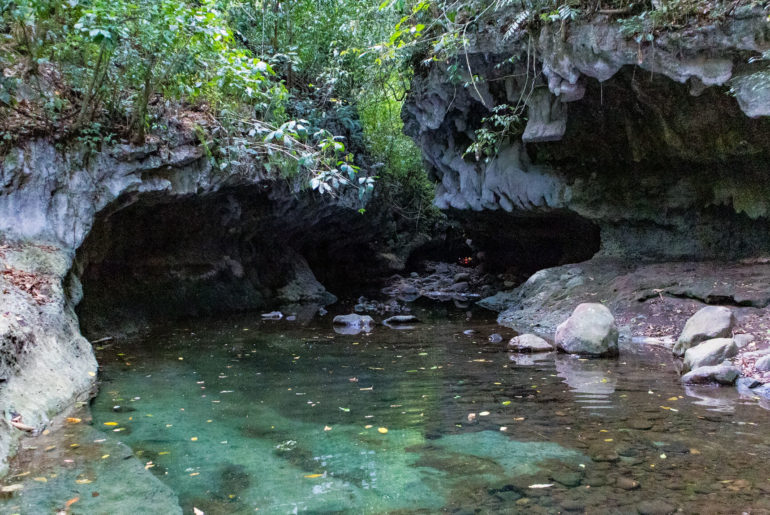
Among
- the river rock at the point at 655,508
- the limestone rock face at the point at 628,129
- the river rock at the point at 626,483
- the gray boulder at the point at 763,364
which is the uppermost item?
the limestone rock face at the point at 628,129

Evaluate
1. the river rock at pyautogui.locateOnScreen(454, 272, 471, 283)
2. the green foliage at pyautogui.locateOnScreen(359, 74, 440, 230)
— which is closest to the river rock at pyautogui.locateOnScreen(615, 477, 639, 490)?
the green foliage at pyautogui.locateOnScreen(359, 74, 440, 230)

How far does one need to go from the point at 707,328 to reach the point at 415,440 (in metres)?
4.80

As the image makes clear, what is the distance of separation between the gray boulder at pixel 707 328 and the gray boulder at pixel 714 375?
116 centimetres

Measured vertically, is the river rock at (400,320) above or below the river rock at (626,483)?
below

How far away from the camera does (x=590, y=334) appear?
24.8 ft

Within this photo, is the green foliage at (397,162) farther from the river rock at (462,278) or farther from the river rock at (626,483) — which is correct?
the river rock at (626,483)

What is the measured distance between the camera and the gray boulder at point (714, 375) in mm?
5641

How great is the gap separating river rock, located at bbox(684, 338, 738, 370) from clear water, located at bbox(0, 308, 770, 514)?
28 cm

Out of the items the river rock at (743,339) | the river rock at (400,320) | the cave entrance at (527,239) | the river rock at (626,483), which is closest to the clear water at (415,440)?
the river rock at (626,483)

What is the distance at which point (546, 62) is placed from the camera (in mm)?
9219

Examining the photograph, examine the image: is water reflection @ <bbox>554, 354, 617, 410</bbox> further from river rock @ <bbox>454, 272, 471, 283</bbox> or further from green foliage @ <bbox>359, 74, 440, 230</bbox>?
river rock @ <bbox>454, 272, 471, 283</bbox>

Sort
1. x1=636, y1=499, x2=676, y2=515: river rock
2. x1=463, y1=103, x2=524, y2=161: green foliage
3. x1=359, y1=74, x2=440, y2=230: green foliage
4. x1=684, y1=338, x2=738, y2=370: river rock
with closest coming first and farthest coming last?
x1=636, y1=499, x2=676, y2=515: river rock → x1=684, y1=338, x2=738, y2=370: river rock → x1=463, y1=103, x2=524, y2=161: green foliage → x1=359, y1=74, x2=440, y2=230: green foliage

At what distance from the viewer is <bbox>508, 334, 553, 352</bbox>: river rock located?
312 inches

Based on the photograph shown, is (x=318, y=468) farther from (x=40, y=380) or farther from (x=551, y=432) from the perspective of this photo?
(x=40, y=380)
